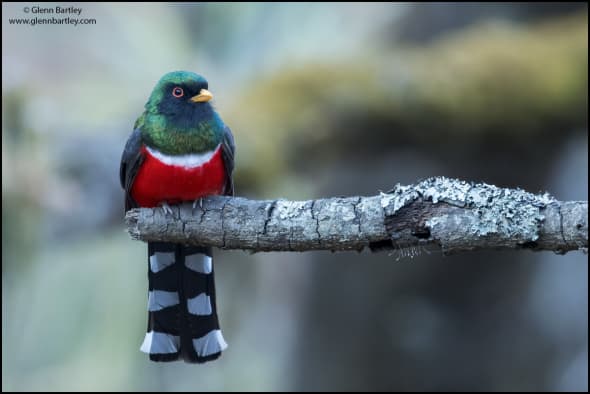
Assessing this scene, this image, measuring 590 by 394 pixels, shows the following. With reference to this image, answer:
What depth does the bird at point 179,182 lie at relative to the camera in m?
4.11

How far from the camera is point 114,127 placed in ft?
Result: 18.3

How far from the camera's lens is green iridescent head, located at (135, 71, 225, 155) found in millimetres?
4191

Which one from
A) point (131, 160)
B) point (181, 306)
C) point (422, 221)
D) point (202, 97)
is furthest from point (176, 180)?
point (422, 221)

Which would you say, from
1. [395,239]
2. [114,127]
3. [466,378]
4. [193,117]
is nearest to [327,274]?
[466,378]

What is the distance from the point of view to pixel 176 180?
4.02m

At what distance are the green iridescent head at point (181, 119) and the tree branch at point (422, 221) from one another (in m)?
0.85

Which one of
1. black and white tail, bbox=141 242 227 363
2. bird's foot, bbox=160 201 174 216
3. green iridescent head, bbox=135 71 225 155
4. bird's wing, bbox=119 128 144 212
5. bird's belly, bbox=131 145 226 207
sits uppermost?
green iridescent head, bbox=135 71 225 155

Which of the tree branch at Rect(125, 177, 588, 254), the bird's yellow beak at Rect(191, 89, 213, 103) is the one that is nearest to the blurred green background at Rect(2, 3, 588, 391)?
the bird's yellow beak at Rect(191, 89, 213, 103)

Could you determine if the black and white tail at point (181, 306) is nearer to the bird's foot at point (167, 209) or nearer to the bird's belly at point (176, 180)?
the bird's belly at point (176, 180)

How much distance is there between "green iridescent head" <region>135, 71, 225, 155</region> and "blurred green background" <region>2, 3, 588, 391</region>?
110 cm

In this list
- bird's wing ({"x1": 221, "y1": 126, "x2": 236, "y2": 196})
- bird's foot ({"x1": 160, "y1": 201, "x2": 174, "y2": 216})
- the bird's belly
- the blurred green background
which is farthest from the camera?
the blurred green background

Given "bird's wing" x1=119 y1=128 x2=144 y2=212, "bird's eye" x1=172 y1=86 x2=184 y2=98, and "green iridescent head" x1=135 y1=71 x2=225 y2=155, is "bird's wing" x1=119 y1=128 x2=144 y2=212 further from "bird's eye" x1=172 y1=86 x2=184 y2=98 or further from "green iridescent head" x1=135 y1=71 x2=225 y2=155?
"bird's eye" x1=172 y1=86 x2=184 y2=98

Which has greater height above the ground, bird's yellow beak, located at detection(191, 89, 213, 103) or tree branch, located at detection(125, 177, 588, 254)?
bird's yellow beak, located at detection(191, 89, 213, 103)

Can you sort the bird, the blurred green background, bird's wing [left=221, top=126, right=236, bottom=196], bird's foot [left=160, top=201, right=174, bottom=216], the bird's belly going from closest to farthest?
bird's foot [left=160, top=201, right=174, bottom=216]
the bird's belly
the bird
bird's wing [left=221, top=126, right=236, bottom=196]
the blurred green background
